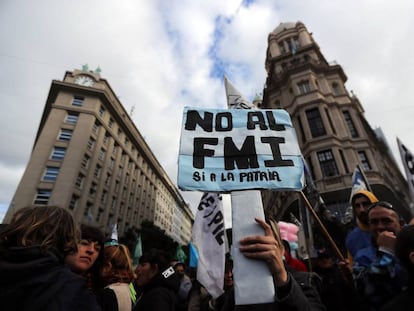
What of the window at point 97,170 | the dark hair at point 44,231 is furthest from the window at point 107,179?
the dark hair at point 44,231

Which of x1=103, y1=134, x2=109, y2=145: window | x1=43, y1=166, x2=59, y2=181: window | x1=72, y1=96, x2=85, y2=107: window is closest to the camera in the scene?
x1=43, y1=166, x2=59, y2=181: window

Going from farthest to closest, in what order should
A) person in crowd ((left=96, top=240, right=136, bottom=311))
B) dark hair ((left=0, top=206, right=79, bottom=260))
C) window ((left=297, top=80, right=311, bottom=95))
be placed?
window ((left=297, top=80, right=311, bottom=95))
person in crowd ((left=96, top=240, right=136, bottom=311))
dark hair ((left=0, top=206, right=79, bottom=260))

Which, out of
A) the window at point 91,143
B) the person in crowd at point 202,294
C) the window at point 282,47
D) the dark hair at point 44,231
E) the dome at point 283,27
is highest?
the dome at point 283,27

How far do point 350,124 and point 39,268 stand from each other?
23.8 meters

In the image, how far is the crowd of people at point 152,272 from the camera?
121 cm

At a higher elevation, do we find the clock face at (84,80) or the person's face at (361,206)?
the clock face at (84,80)

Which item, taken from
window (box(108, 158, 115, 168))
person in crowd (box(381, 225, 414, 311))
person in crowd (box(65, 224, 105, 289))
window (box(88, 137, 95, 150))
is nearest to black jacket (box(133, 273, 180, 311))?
person in crowd (box(65, 224, 105, 289))

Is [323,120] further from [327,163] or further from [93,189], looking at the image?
[93,189]

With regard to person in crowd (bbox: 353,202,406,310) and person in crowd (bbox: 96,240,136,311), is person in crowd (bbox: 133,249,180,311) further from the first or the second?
person in crowd (bbox: 353,202,406,310)

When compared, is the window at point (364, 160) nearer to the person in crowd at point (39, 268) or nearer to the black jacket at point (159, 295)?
the black jacket at point (159, 295)

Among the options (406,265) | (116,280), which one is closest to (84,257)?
(116,280)

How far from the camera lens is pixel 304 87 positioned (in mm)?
21891

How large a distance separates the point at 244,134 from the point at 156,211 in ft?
170

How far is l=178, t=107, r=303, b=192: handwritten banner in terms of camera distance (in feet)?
5.37
